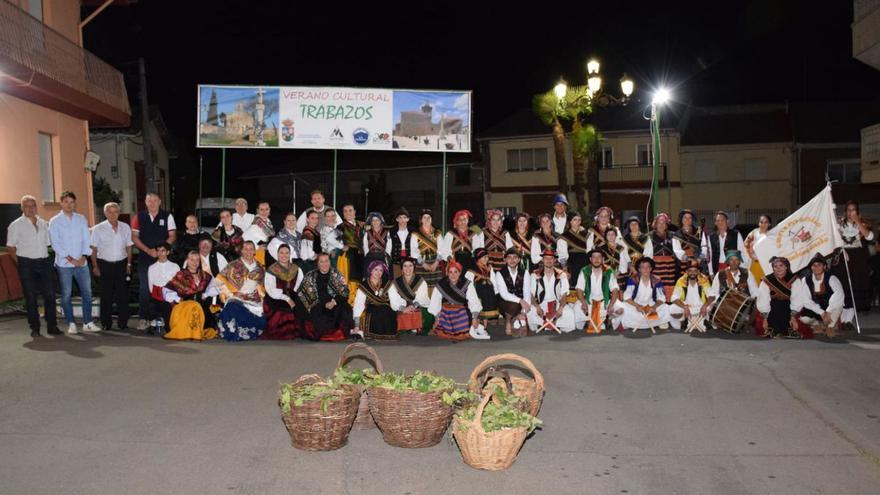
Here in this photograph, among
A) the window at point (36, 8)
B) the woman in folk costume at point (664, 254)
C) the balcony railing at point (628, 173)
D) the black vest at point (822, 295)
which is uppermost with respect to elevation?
the window at point (36, 8)

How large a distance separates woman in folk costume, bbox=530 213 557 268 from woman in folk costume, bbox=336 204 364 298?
2.78 m

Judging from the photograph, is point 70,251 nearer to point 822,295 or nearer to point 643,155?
point 822,295

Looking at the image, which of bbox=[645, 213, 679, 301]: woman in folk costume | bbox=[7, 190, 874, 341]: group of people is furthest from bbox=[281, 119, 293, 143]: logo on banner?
bbox=[645, 213, 679, 301]: woman in folk costume

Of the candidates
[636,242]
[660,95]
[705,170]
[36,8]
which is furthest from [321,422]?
[705,170]

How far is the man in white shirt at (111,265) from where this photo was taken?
35.3 feet

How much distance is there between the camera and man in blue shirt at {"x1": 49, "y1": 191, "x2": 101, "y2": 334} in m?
10.2

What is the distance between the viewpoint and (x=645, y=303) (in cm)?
1110

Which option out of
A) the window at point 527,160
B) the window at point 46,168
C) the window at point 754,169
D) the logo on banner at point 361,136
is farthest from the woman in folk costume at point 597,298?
the window at point 754,169

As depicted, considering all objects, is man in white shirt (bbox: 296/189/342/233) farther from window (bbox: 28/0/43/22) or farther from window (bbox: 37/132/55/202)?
window (bbox: 28/0/43/22)

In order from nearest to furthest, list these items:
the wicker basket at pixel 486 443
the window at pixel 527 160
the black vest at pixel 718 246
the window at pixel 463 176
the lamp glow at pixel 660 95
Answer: the wicker basket at pixel 486 443 → the black vest at pixel 718 246 → the lamp glow at pixel 660 95 → the window at pixel 527 160 → the window at pixel 463 176

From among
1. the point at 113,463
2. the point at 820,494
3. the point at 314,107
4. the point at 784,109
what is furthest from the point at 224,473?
the point at 784,109

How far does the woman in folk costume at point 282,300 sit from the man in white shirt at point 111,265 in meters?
2.22

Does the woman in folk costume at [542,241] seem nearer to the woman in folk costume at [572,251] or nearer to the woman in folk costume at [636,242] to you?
the woman in folk costume at [572,251]

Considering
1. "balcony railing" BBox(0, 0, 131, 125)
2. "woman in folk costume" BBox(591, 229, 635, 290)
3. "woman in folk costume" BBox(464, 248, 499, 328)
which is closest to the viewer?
"woman in folk costume" BBox(464, 248, 499, 328)
